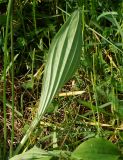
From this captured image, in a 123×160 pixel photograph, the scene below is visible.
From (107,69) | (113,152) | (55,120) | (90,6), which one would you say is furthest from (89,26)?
(113,152)

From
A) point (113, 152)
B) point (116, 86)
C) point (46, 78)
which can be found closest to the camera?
point (113, 152)

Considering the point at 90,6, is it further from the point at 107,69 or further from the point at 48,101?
the point at 48,101

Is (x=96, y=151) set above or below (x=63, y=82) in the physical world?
below

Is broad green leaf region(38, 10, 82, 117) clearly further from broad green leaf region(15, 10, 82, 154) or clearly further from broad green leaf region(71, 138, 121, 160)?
broad green leaf region(71, 138, 121, 160)

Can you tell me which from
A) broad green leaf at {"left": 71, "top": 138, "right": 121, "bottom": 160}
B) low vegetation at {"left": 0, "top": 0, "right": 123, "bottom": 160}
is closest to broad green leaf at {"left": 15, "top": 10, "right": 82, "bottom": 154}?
low vegetation at {"left": 0, "top": 0, "right": 123, "bottom": 160}

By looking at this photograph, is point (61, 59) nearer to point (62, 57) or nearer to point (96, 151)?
point (62, 57)

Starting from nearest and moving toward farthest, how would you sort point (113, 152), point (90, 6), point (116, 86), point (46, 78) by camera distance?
1. point (113, 152)
2. point (46, 78)
3. point (116, 86)
4. point (90, 6)

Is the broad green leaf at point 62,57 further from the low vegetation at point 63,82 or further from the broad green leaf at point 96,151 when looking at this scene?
the broad green leaf at point 96,151

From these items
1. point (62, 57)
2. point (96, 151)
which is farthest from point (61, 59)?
point (96, 151)
